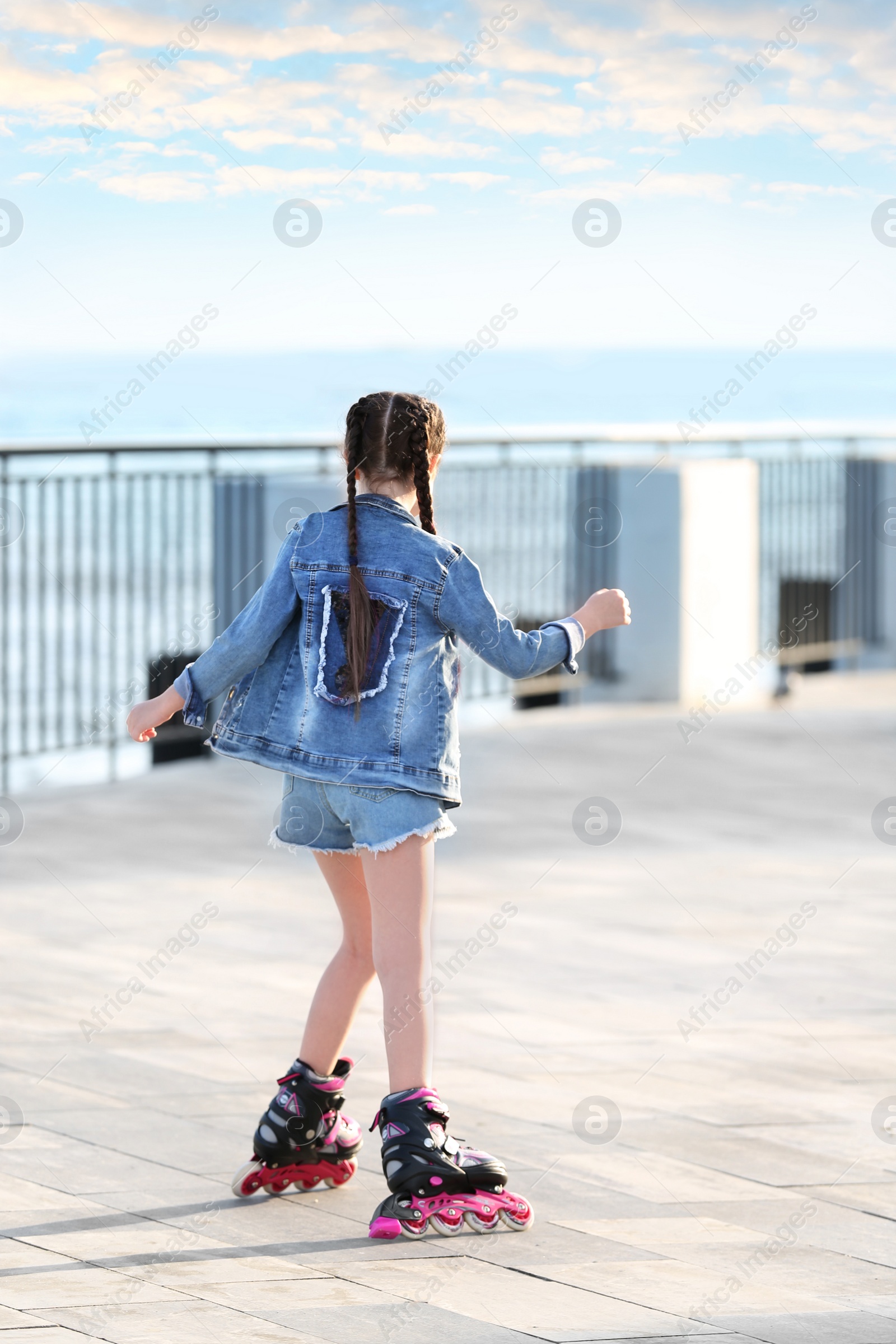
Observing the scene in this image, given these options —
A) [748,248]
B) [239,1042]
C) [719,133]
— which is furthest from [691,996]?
[719,133]

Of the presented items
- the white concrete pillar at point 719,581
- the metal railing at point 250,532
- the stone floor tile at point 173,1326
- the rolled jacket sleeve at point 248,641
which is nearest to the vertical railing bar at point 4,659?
the metal railing at point 250,532

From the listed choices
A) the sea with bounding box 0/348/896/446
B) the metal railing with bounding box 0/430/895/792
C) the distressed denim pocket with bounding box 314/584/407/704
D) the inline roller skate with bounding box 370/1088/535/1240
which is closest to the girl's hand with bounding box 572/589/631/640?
the distressed denim pocket with bounding box 314/584/407/704

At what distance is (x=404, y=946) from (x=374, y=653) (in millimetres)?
584

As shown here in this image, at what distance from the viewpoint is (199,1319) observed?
8.48 feet

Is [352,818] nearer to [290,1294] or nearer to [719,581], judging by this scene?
[290,1294]

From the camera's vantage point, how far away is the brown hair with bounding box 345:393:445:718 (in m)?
3.03

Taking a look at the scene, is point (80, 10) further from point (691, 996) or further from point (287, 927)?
point (691, 996)

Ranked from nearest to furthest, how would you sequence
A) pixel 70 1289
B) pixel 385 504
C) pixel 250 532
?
pixel 70 1289 < pixel 385 504 < pixel 250 532

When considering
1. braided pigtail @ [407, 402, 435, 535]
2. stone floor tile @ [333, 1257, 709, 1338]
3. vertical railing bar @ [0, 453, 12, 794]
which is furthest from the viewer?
vertical railing bar @ [0, 453, 12, 794]

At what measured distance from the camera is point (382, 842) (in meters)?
3.04

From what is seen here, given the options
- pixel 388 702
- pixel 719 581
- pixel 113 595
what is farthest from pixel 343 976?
pixel 719 581

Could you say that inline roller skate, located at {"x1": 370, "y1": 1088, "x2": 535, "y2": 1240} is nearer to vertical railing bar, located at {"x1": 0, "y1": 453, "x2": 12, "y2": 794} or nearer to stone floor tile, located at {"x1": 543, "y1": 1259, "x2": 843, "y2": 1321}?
stone floor tile, located at {"x1": 543, "y1": 1259, "x2": 843, "y2": 1321}

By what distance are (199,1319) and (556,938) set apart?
2.81m

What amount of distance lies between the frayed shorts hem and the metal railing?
11.6ft
